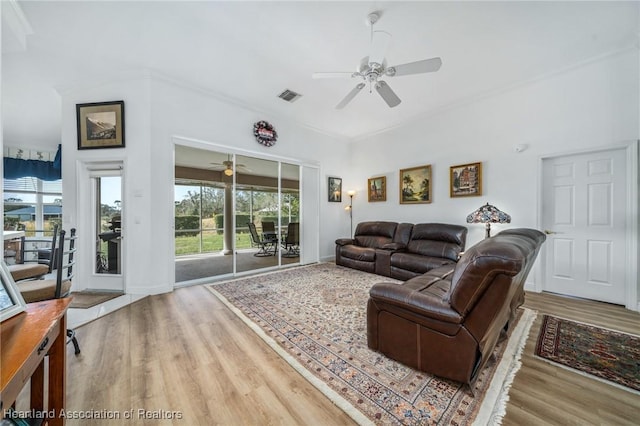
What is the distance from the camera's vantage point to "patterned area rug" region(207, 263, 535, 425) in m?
1.46

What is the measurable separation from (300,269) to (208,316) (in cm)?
237

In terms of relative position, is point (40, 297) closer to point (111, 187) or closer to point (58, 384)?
point (58, 384)

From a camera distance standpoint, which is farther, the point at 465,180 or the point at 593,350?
the point at 465,180

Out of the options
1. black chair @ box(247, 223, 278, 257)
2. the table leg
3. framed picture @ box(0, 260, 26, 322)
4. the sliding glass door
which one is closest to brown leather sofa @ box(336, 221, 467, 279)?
the sliding glass door

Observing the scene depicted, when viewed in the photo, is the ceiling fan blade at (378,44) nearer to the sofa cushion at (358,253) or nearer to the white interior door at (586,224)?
the white interior door at (586,224)

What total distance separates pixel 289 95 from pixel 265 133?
910mm

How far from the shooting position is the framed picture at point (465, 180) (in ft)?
13.6

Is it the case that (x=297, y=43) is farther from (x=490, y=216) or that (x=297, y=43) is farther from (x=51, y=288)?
(x=490, y=216)

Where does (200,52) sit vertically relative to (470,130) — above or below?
above

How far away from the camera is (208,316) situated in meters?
2.76

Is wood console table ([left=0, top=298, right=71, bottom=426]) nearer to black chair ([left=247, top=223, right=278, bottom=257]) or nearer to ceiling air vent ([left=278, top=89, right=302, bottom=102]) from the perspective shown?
ceiling air vent ([left=278, top=89, right=302, bottom=102])

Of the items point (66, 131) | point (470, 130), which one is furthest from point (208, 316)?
point (470, 130)

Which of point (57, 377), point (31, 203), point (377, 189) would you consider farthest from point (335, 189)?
point (31, 203)

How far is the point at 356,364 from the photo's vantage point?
6.18 feet
